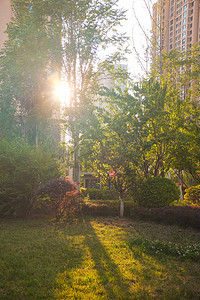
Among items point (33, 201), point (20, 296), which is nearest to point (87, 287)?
point (20, 296)

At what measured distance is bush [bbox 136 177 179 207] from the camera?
1120 centimetres

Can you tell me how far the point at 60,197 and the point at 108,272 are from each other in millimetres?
5376

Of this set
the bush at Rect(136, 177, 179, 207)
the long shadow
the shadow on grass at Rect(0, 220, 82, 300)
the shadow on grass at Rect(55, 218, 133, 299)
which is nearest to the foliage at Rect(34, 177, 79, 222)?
the shadow on grass at Rect(0, 220, 82, 300)

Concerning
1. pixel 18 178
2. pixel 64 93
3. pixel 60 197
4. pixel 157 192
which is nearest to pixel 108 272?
pixel 60 197

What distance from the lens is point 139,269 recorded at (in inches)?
195

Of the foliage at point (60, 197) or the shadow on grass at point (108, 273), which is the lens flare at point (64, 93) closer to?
the foliage at point (60, 197)

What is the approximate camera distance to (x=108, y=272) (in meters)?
4.76

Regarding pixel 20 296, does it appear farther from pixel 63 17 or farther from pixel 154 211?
pixel 63 17

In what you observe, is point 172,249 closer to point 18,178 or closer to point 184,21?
point 18,178

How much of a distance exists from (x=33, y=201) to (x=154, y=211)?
4.81 meters

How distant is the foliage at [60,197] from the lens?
9.91 metres

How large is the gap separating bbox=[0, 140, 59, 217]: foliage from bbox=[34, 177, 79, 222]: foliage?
94 cm

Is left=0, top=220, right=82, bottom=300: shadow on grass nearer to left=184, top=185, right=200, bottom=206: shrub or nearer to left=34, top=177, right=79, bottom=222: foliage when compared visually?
left=34, top=177, right=79, bottom=222: foliage

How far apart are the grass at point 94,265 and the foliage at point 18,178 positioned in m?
2.85
